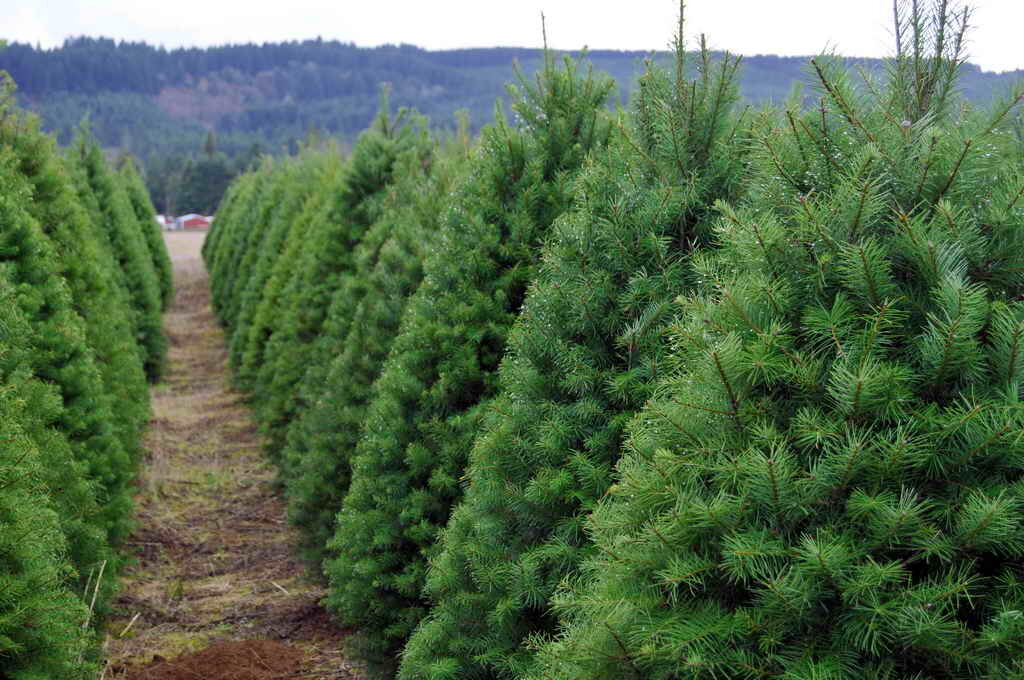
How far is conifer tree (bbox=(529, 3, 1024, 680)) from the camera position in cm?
189

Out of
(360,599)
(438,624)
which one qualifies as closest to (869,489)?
(438,624)

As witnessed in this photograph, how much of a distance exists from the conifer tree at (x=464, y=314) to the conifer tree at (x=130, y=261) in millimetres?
12125

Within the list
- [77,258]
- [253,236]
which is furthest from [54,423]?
[253,236]

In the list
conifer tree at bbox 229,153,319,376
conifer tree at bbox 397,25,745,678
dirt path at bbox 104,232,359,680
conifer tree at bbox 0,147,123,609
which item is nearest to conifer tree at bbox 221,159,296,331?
conifer tree at bbox 229,153,319,376

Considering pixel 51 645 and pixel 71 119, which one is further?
pixel 71 119

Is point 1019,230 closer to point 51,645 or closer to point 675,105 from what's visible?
point 675,105

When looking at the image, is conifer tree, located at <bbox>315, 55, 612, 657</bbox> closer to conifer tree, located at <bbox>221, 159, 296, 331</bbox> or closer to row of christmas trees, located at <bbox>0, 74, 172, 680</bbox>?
row of christmas trees, located at <bbox>0, 74, 172, 680</bbox>

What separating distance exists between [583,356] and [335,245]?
7359 mm

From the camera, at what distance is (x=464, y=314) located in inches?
199

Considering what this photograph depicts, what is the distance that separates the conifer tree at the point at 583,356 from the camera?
3314mm

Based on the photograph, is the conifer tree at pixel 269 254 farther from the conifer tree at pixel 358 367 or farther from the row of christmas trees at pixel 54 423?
the conifer tree at pixel 358 367

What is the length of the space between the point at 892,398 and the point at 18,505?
3743 mm

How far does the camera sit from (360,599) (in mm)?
5566

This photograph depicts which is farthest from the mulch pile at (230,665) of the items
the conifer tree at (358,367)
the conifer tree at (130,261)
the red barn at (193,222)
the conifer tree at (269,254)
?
the red barn at (193,222)
